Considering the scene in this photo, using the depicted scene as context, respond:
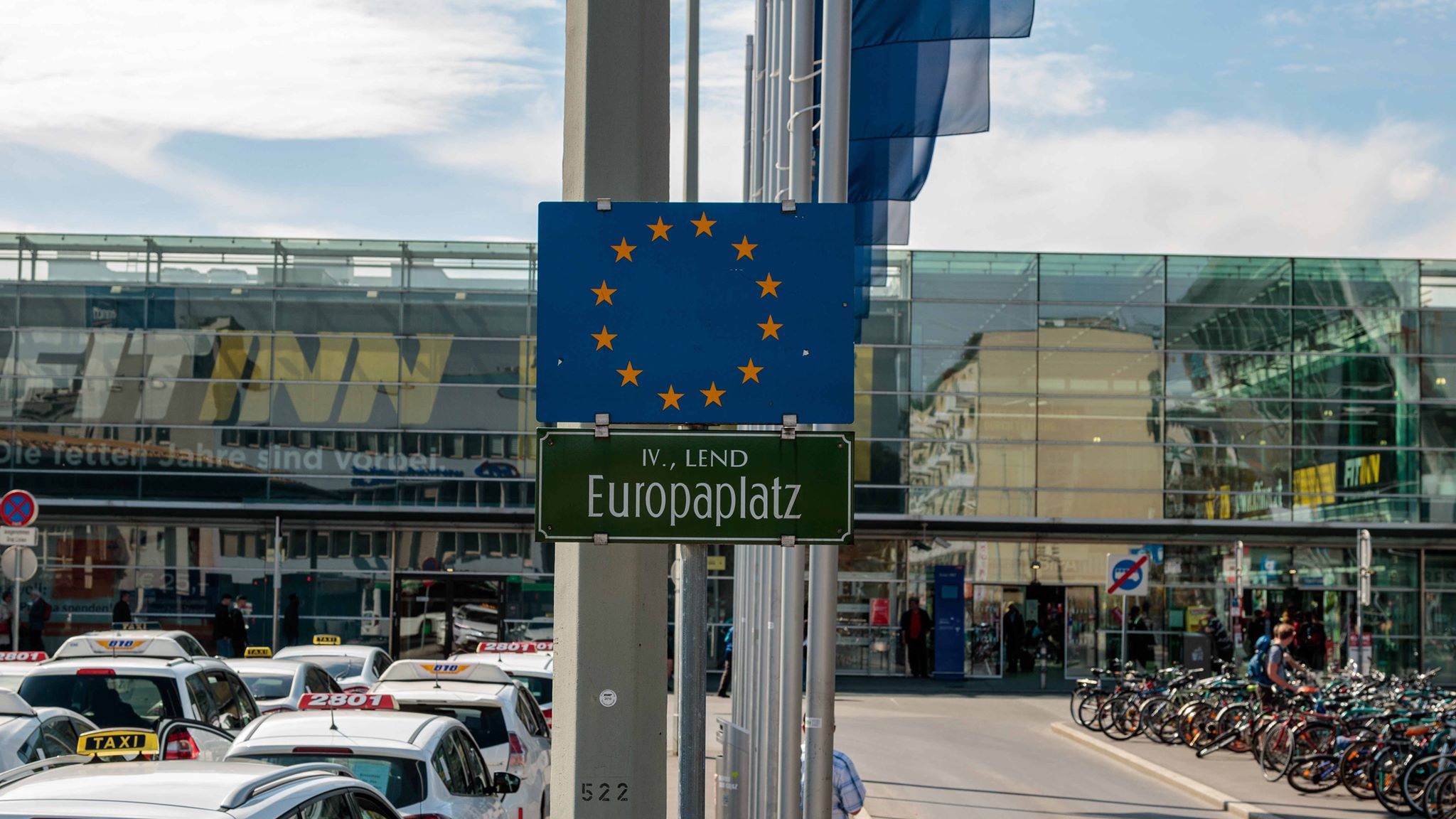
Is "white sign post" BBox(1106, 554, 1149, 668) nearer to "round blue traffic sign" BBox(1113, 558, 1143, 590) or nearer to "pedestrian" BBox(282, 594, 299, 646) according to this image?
"round blue traffic sign" BBox(1113, 558, 1143, 590)

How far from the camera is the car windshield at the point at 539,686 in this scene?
1645 cm

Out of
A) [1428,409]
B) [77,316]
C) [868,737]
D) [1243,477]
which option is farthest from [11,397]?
[1428,409]

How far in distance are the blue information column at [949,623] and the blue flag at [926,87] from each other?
24.5 meters

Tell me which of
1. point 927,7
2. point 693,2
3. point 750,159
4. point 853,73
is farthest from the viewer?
point 750,159

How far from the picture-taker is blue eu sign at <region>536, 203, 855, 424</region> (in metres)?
4.55

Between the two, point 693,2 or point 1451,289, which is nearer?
point 693,2

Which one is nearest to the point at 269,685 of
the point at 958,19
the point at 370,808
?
the point at 958,19

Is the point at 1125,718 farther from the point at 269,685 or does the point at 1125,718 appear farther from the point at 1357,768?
the point at 269,685

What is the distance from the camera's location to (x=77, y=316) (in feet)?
124

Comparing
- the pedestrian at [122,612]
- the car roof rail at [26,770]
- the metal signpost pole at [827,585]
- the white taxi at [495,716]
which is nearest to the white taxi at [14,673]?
the white taxi at [495,716]

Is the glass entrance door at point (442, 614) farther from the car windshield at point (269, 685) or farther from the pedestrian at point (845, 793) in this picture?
the pedestrian at point (845, 793)

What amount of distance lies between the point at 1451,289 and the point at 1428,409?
9.74 ft

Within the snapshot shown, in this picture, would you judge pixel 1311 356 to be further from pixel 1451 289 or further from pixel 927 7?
pixel 927 7

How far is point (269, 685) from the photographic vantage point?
1677 cm
